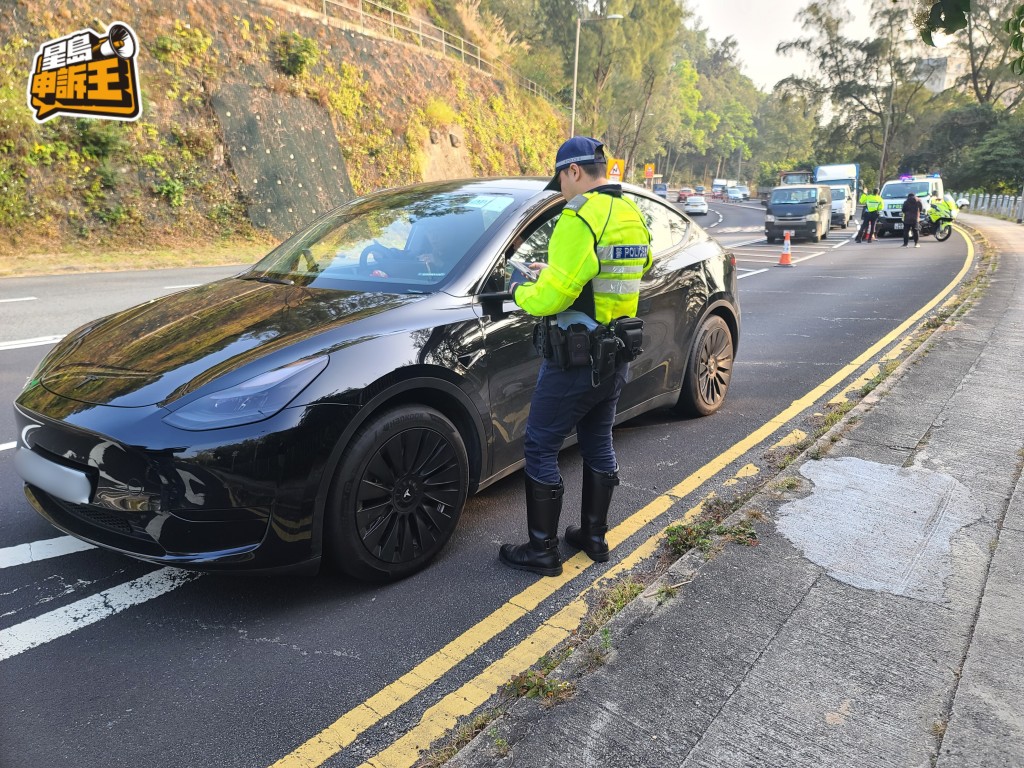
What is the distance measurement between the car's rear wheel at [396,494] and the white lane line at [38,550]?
1.23 meters

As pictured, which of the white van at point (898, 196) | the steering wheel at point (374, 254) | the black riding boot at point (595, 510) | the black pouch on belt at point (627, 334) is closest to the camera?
the black pouch on belt at point (627, 334)

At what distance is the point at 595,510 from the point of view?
→ 3.32 meters

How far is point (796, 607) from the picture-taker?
279 centimetres

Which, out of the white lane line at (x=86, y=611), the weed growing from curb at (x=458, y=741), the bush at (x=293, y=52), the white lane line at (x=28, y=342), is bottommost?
the weed growing from curb at (x=458, y=741)

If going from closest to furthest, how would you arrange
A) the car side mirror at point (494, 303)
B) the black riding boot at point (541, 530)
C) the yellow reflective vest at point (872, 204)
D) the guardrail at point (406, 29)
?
the black riding boot at point (541, 530), the car side mirror at point (494, 303), the yellow reflective vest at point (872, 204), the guardrail at point (406, 29)

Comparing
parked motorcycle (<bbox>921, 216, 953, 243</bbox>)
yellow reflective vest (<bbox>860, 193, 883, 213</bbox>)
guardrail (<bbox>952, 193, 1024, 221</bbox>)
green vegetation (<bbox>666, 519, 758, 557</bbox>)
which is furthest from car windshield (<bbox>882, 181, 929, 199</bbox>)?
green vegetation (<bbox>666, 519, 758, 557</bbox>)

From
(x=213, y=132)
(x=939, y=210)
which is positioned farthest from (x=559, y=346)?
(x=939, y=210)

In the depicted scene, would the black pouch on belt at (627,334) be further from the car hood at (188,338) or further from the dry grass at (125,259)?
the dry grass at (125,259)

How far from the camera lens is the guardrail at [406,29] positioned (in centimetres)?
2744

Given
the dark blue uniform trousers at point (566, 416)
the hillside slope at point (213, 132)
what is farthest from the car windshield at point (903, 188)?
the dark blue uniform trousers at point (566, 416)

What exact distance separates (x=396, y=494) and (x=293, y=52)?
23693 mm

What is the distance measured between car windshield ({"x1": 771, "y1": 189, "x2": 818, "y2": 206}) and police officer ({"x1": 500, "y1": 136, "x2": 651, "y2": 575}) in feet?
79.7

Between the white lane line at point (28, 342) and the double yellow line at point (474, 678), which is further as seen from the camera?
the white lane line at point (28, 342)

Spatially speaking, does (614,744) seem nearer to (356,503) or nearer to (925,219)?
(356,503)
